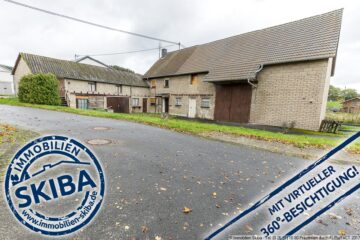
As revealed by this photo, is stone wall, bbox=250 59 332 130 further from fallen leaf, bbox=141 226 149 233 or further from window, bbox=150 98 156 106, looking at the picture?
window, bbox=150 98 156 106

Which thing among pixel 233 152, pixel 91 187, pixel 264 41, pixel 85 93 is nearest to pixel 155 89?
pixel 85 93

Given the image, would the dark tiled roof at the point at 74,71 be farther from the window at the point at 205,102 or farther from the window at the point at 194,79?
the window at the point at 205,102

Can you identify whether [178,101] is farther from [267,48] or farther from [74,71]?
[74,71]

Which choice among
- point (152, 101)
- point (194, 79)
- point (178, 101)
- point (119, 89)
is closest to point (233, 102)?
point (194, 79)

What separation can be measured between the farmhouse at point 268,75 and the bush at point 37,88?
543 inches

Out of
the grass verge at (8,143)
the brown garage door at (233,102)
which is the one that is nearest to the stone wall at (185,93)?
the brown garage door at (233,102)

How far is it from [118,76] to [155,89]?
728 centimetres

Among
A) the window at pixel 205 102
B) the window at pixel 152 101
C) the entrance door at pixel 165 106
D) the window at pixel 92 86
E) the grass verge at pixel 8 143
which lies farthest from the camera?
the window at pixel 152 101

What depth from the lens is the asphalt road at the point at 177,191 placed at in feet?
7.39

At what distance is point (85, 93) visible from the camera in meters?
22.9

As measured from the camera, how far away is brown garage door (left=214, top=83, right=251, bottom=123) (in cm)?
1445

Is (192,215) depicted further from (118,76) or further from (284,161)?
(118,76)

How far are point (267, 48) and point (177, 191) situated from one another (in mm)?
15212

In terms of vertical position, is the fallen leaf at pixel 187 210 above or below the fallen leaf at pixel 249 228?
above
